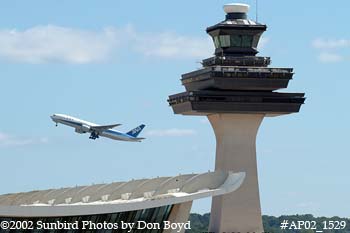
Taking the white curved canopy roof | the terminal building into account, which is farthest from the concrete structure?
the terminal building

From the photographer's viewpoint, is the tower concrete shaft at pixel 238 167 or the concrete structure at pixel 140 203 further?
the tower concrete shaft at pixel 238 167

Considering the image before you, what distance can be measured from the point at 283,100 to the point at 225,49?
1047 centimetres

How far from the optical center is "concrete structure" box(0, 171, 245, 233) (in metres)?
90.6

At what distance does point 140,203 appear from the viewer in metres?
91.2

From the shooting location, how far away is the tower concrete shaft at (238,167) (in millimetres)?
159125

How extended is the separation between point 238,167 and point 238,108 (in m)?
7.24

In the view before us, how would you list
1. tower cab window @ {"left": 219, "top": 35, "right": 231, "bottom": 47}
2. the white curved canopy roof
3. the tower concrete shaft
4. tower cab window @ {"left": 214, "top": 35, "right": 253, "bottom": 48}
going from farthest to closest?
1. tower cab window @ {"left": 219, "top": 35, "right": 231, "bottom": 47}
2. tower cab window @ {"left": 214, "top": 35, "right": 253, "bottom": 48}
3. the tower concrete shaft
4. the white curved canopy roof

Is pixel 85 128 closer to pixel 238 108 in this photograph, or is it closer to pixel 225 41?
pixel 225 41

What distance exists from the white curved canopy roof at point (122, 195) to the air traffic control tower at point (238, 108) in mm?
43719

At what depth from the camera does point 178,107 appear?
16538cm

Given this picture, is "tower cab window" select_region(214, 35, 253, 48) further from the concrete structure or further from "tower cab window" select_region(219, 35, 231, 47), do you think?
the concrete structure

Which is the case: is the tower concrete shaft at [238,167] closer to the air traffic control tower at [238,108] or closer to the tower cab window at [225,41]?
the air traffic control tower at [238,108]

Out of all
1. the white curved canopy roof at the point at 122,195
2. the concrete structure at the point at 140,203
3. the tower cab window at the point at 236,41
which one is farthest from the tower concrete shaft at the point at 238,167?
the concrete structure at the point at 140,203

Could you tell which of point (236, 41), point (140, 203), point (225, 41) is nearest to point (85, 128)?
point (225, 41)
